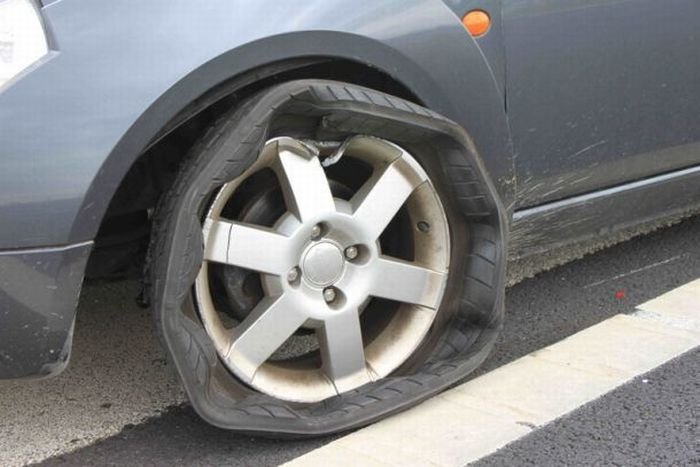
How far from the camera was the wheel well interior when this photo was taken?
217 cm

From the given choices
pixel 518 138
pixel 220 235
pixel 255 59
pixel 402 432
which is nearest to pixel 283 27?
pixel 255 59

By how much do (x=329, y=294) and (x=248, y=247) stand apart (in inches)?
9.5

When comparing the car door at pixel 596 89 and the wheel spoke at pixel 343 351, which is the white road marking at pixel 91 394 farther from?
the car door at pixel 596 89

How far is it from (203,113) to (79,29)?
1.34ft

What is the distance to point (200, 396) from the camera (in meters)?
2.08

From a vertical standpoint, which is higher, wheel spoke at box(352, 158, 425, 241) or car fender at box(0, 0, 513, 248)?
car fender at box(0, 0, 513, 248)

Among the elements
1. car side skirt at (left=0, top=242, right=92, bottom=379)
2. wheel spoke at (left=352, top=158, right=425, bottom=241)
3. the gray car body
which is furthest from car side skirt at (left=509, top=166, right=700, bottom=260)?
car side skirt at (left=0, top=242, right=92, bottom=379)

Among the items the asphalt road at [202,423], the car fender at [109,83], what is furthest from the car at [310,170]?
the asphalt road at [202,423]

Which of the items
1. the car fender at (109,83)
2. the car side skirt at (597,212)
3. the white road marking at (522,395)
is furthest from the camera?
the car side skirt at (597,212)

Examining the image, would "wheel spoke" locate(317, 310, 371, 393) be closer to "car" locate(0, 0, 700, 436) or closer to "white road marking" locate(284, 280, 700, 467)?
"car" locate(0, 0, 700, 436)

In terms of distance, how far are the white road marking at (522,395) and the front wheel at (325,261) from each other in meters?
0.07

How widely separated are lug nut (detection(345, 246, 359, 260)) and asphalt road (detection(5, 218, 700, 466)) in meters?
0.44

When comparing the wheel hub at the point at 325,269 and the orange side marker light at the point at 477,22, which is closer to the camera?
the wheel hub at the point at 325,269

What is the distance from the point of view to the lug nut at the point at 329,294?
89.7 inches
